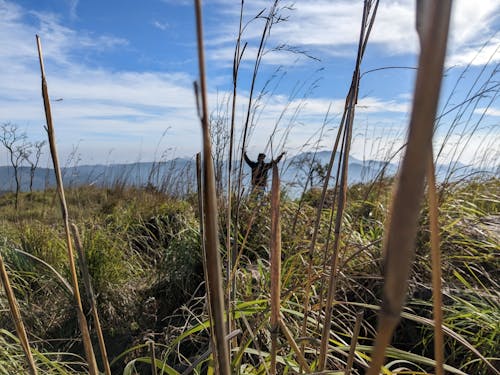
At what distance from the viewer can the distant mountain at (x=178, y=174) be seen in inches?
111

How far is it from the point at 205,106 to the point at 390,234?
5.2 inches

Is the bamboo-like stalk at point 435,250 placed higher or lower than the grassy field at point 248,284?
higher

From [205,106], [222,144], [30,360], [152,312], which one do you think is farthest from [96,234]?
[205,106]

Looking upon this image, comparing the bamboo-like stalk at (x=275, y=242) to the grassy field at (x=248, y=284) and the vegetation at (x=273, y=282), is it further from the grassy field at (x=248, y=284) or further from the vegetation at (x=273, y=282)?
the grassy field at (x=248, y=284)

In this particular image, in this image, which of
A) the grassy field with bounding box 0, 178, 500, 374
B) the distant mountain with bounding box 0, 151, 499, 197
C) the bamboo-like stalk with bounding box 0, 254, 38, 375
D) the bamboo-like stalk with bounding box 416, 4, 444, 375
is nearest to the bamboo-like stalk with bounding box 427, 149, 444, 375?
the bamboo-like stalk with bounding box 416, 4, 444, 375

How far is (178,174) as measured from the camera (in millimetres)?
4898

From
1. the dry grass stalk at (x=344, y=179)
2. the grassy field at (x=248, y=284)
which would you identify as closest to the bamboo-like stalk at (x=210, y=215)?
the dry grass stalk at (x=344, y=179)

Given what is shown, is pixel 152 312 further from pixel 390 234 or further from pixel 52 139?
pixel 390 234

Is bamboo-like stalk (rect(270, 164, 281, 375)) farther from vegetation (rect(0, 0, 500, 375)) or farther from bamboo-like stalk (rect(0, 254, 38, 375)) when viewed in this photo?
bamboo-like stalk (rect(0, 254, 38, 375))

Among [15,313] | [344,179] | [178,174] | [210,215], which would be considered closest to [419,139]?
[210,215]

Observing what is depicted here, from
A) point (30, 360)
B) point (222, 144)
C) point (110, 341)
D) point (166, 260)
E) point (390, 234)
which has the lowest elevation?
point (110, 341)

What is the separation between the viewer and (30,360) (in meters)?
0.54

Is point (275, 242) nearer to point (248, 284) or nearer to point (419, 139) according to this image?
point (419, 139)

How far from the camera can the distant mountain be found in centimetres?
282
